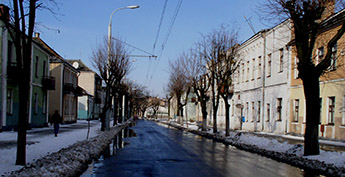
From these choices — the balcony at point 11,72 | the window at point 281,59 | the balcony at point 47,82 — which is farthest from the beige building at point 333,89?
the balcony at point 47,82

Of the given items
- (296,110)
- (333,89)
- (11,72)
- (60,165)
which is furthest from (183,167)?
(296,110)

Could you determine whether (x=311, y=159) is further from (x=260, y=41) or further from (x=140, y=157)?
(x=260, y=41)

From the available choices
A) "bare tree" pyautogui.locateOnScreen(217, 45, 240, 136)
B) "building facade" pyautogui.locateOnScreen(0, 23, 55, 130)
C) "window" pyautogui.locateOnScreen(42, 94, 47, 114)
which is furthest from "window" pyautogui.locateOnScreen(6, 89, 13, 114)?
"bare tree" pyautogui.locateOnScreen(217, 45, 240, 136)

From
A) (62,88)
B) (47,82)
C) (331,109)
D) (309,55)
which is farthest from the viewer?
(62,88)

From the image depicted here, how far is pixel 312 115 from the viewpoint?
14383 mm

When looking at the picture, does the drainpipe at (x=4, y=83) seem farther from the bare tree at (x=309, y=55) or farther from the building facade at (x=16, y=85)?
the bare tree at (x=309, y=55)

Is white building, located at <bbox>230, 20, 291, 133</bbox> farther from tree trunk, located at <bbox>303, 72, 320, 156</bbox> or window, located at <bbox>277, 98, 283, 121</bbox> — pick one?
tree trunk, located at <bbox>303, 72, 320, 156</bbox>

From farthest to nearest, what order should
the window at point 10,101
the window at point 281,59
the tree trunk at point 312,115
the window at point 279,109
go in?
the window at point 279,109
the window at point 281,59
the window at point 10,101
the tree trunk at point 312,115

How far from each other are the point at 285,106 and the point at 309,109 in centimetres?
1689

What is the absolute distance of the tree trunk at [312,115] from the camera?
14258 mm

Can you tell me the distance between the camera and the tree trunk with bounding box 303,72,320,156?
14.3 m

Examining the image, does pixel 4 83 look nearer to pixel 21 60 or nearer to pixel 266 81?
pixel 21 60

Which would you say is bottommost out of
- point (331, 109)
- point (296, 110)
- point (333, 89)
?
point (296, 110)

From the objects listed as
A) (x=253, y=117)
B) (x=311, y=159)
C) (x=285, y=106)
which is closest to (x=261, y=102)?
(x=253, y=117)
